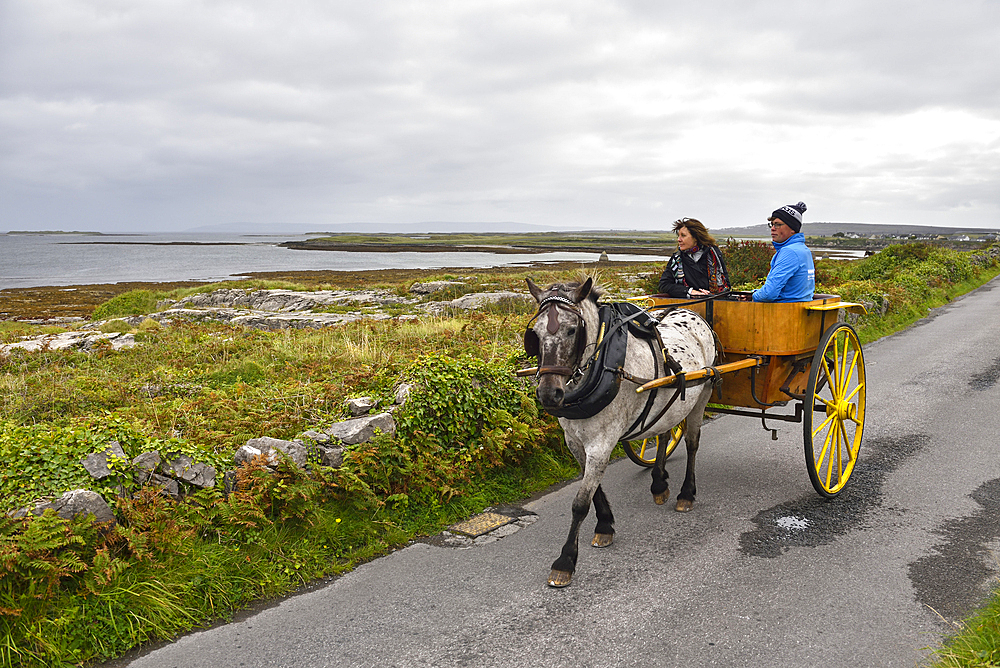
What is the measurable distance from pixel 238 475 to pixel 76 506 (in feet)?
3.76

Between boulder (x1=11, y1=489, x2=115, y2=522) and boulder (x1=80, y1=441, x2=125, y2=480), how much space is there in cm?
30

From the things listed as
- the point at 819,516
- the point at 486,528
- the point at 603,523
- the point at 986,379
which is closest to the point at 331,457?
the point at 486,528

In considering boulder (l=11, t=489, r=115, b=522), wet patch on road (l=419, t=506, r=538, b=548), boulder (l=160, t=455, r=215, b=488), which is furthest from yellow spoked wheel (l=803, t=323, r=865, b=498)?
boulder (l=11, t=489, r=115, b=522)

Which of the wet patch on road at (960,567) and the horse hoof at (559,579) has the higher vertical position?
the wet patch on road at (960,567)

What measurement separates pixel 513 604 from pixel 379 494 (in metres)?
2.00

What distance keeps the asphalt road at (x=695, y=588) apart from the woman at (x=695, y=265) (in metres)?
2.11

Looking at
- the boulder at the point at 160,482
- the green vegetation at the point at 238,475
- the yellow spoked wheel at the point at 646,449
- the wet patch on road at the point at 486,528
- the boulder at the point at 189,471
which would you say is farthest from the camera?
the yellow spoked wheel at the point at 646,449

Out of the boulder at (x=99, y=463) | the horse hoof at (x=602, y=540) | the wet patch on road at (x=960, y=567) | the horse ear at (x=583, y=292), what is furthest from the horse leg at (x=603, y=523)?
the boulder at (x=99, y=463)

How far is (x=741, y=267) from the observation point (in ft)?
72.4

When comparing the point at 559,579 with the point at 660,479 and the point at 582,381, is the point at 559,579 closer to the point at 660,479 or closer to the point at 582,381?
the point at 582,381

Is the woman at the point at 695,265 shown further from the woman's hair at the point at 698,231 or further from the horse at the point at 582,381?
the horse at the point at 582,381

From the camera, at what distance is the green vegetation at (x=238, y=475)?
4.10m

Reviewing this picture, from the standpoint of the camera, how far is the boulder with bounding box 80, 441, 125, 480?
482 centimetres

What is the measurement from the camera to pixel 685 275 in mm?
7309
